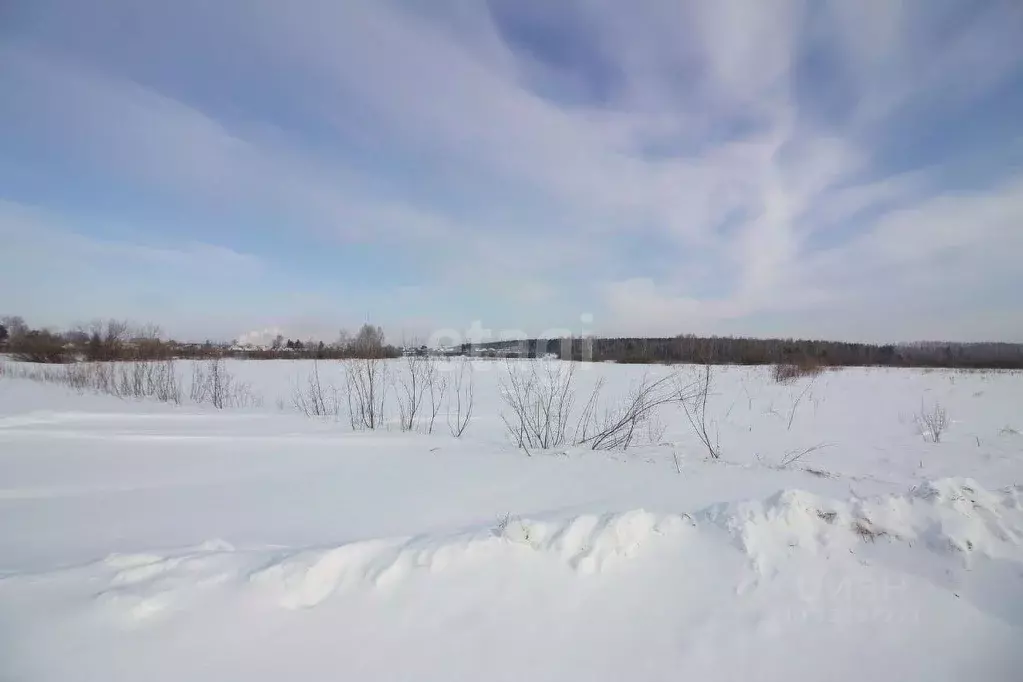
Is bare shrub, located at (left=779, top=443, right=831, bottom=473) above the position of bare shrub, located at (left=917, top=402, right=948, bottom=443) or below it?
below

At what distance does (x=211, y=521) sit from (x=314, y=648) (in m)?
1.54

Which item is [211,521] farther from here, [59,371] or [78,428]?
[59,371]

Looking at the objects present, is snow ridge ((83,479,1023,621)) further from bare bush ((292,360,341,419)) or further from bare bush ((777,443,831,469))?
bare bush ((292,360,341,419))

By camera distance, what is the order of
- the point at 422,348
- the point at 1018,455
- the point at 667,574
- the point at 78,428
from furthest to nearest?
the point at 422,348, the point at 1018,455, the point at 78,428, the point at 667,574

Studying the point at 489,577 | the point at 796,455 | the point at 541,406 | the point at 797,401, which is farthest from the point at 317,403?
the point at 797,401

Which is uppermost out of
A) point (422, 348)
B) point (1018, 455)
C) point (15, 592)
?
point (422, 348)

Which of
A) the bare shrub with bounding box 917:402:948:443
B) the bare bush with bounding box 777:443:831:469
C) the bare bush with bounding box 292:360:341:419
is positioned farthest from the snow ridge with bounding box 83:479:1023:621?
the bare bush with bounding box 292:360:341:419

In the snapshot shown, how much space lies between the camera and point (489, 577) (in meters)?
2.33

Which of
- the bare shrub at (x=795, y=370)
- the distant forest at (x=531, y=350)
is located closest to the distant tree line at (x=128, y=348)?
the distant forest at (x=531, y=350)

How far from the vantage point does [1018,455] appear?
677 centimetres

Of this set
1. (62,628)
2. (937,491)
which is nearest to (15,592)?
(62,628)

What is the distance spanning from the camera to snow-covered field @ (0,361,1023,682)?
185 cm

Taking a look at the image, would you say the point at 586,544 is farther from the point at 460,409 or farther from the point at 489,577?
the point at 460,409

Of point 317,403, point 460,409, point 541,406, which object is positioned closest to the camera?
point 541,406
